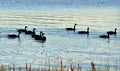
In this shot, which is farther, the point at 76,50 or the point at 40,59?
the point at 76,50

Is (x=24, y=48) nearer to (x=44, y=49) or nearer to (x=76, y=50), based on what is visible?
(x=44, y=49)

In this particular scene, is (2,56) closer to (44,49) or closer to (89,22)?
(44,49)

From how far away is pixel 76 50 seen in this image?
32.7 metres

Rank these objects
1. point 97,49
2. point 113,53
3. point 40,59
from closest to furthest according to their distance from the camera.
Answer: point 40,59, point 113,53, point 97,49

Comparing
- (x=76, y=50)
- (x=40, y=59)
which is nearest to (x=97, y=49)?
(x=76, y=50)

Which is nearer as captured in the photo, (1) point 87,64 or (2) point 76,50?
(1) point 87,64

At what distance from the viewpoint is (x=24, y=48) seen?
1328 inches

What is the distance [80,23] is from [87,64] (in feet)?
95.6

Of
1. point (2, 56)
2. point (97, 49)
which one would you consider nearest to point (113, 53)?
point (97, 49)

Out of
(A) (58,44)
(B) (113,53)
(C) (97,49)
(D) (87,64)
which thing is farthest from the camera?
(A) (58,44)

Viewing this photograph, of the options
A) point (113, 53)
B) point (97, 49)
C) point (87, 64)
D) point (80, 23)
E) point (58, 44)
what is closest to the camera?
point (87, 64)

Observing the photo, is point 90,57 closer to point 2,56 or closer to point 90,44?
point 2,56

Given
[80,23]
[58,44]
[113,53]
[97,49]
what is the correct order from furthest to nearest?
1. [80,23]
2. [58,44]
3. [97,49]
4. [113,53]

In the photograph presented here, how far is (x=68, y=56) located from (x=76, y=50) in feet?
10.7
